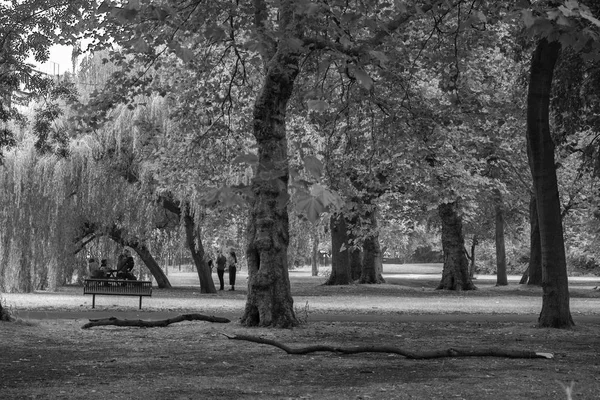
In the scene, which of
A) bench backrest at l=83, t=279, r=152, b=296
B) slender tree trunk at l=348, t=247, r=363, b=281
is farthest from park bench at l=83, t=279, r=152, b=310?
slender tree trunk at l=348, t=247, r=363, b=281

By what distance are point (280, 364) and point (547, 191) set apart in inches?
304

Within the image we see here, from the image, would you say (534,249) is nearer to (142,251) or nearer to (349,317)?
→ (142,251)

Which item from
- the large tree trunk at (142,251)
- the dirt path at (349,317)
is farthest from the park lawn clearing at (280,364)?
the large tree trunk at (142,251)

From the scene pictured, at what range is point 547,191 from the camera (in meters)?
18.0

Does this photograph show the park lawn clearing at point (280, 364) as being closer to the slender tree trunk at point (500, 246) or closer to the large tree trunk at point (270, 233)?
the large tree trunk at point (270, 233)

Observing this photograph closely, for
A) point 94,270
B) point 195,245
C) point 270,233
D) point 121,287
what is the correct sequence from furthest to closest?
point 195,245, point 94,270, point 121,287, point 270,233

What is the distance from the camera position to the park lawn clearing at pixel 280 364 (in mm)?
9898

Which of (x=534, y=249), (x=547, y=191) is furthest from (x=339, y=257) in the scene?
(x=547, y=191)

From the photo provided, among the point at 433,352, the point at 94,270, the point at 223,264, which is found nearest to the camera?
the point at 433,352

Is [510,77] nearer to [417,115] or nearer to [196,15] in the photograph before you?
[417,115]

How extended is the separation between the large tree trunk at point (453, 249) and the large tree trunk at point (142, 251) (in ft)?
40.5

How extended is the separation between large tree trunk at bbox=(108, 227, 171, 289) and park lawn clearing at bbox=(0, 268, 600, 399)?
1495 cm

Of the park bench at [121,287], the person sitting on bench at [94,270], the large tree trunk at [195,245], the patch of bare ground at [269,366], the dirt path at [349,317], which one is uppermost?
the large tree trunk at [195,245]

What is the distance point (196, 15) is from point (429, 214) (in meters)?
34.7
